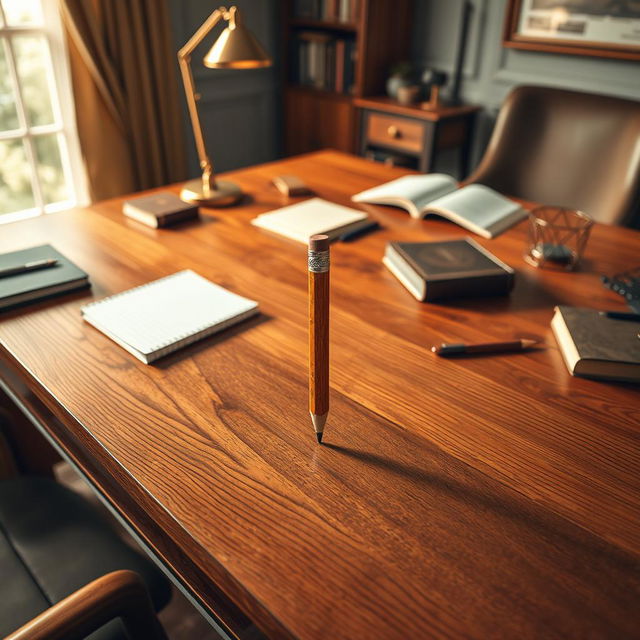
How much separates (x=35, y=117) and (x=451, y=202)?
6.82ft

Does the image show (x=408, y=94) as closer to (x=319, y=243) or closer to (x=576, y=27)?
(x=576, y=27)

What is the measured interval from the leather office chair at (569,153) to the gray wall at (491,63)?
785mm

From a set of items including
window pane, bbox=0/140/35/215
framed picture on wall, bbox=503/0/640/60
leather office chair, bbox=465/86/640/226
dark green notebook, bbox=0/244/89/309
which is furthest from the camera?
window pane, bbox=0/140/35/215

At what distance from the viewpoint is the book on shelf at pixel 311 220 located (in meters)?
1.30

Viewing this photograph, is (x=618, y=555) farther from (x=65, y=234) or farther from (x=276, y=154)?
(x=276, y=154)

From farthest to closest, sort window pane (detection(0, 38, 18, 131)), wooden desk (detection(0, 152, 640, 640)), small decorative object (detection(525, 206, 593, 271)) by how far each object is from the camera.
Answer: window pane (detection(0, 38, 18, 131)) < small decorative object (detection(525, 206, 593, 271)) < wooden desk (detection(0, 152, 640, 640))

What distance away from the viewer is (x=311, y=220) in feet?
4.42

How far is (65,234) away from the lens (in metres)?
1.30

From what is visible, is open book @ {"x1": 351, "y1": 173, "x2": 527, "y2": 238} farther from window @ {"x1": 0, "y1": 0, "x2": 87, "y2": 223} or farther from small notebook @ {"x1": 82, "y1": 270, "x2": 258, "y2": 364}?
window @ {"x1": 0, "y1": 0, "x2": 87, "y2": 223}

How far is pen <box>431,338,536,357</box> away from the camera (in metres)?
0.90

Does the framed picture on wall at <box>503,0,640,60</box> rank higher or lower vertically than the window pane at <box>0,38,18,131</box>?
higher

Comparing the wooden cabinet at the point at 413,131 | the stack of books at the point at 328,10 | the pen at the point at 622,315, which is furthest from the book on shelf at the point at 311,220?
the stack of books at the point at 328,10

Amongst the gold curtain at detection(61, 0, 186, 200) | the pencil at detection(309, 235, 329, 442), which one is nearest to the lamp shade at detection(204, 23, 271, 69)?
the pencil at detection(309, 235, 329, 442)

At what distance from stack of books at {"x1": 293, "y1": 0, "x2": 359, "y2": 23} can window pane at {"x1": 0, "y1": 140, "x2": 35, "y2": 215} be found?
1.55m
